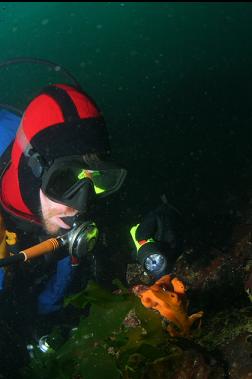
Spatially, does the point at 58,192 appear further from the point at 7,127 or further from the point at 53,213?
the point at 7,127

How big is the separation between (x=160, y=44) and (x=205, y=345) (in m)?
102

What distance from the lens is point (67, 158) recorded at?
3160 mm

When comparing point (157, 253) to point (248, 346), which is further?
point (157, 253)

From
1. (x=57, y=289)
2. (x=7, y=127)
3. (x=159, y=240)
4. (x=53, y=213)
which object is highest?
(x=7, y=127)

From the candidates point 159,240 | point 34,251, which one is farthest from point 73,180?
point 159,240

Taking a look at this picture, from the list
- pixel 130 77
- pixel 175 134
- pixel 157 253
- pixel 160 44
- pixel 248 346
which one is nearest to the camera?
pixel 248 346

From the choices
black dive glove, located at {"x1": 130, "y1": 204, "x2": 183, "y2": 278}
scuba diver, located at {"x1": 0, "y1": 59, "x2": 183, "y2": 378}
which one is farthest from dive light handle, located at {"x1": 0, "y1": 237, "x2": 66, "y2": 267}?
black dive glove, located at {"x1": 130, "y1": 204, "x2": 183, "y2": 278}

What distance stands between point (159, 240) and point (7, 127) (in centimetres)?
212

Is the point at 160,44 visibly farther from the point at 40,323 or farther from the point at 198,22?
the point at 40,323

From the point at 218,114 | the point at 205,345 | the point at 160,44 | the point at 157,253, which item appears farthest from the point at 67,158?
the point at 160,44

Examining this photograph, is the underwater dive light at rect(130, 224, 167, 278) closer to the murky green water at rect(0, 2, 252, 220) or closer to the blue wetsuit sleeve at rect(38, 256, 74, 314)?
the blue wetsuit sleeve at rect(38, 256, 74, 314)

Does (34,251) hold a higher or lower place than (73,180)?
lower

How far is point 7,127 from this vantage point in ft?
13.3

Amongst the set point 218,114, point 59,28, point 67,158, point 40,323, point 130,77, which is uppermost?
point 67,158
